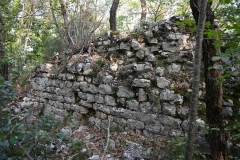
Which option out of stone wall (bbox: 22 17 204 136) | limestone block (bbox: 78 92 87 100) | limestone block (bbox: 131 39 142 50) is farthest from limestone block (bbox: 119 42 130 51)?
limestone block (bbox: 78 92 87 100)

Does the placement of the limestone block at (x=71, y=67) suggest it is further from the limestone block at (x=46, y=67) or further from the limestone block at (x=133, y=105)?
the limestone block at (x=133, y=105)

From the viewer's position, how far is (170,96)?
3248mm

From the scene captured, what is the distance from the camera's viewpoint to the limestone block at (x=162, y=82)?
3.37 m

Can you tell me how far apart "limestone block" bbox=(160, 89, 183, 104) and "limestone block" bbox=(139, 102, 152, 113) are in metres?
0.28

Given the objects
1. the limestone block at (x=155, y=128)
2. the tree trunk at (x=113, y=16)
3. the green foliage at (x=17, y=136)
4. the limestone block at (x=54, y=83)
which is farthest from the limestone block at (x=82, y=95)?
the tree trunk at (x=113, y=16)

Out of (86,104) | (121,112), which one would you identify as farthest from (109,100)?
(86,104)

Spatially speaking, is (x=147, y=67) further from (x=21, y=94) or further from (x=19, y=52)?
(x=19, y=52)

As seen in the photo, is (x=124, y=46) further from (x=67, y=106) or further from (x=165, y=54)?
(x=67, y=106)

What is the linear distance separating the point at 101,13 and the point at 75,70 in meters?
2.33

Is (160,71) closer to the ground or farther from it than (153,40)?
closer to the ground

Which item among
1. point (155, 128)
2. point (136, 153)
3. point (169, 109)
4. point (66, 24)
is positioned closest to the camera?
point (136, 153)

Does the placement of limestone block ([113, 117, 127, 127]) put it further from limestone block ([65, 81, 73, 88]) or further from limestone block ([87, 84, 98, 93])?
limestone block ([65, 81, 73, 88])

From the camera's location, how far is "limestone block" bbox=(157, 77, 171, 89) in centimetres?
337

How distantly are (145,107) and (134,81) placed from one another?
Result: 54 cm
